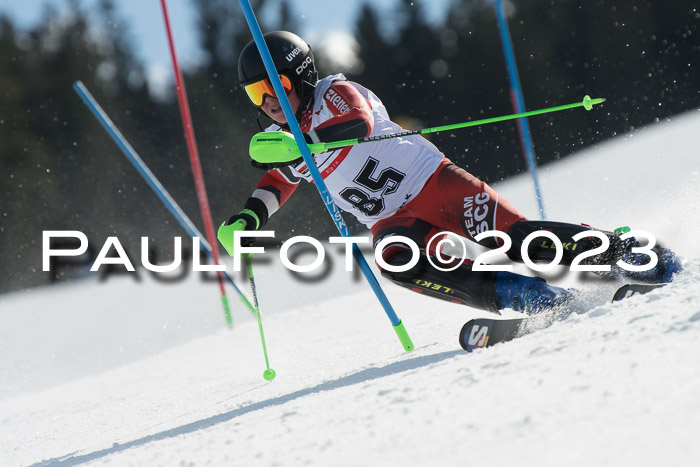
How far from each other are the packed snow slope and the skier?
234mm

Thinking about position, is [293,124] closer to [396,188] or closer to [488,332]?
[396,188]

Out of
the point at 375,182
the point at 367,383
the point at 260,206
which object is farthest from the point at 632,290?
the point at 260,206

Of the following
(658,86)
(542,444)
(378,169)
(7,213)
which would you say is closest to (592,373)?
(542,444)

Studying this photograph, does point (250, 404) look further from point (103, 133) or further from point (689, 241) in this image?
point (103, 133)

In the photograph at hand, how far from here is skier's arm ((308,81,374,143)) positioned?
2.66 meters

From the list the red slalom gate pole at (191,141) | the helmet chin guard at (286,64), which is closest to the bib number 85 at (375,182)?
the helmet chin guard at (286,64)

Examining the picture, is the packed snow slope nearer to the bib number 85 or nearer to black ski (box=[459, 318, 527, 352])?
black ski (box=[459, 318, 527, 352])

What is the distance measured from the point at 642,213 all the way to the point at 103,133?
20.8m

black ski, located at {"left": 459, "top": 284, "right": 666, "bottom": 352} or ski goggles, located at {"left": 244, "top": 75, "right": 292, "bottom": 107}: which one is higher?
ski goggles, located at {"left": 244, "top": 75, "right": 292, "bottom": 107}

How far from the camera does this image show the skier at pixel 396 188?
8.71ft

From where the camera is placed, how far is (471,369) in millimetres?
1726

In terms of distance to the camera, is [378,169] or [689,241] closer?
[378,169]

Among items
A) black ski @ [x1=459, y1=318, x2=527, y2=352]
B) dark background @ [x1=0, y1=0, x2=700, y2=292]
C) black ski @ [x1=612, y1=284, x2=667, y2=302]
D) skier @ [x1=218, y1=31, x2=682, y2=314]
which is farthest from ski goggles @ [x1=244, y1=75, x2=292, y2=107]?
dark background @ [x1=0, y1=0, x2=700, y2=292]

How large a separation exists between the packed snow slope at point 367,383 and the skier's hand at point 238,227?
59cm
